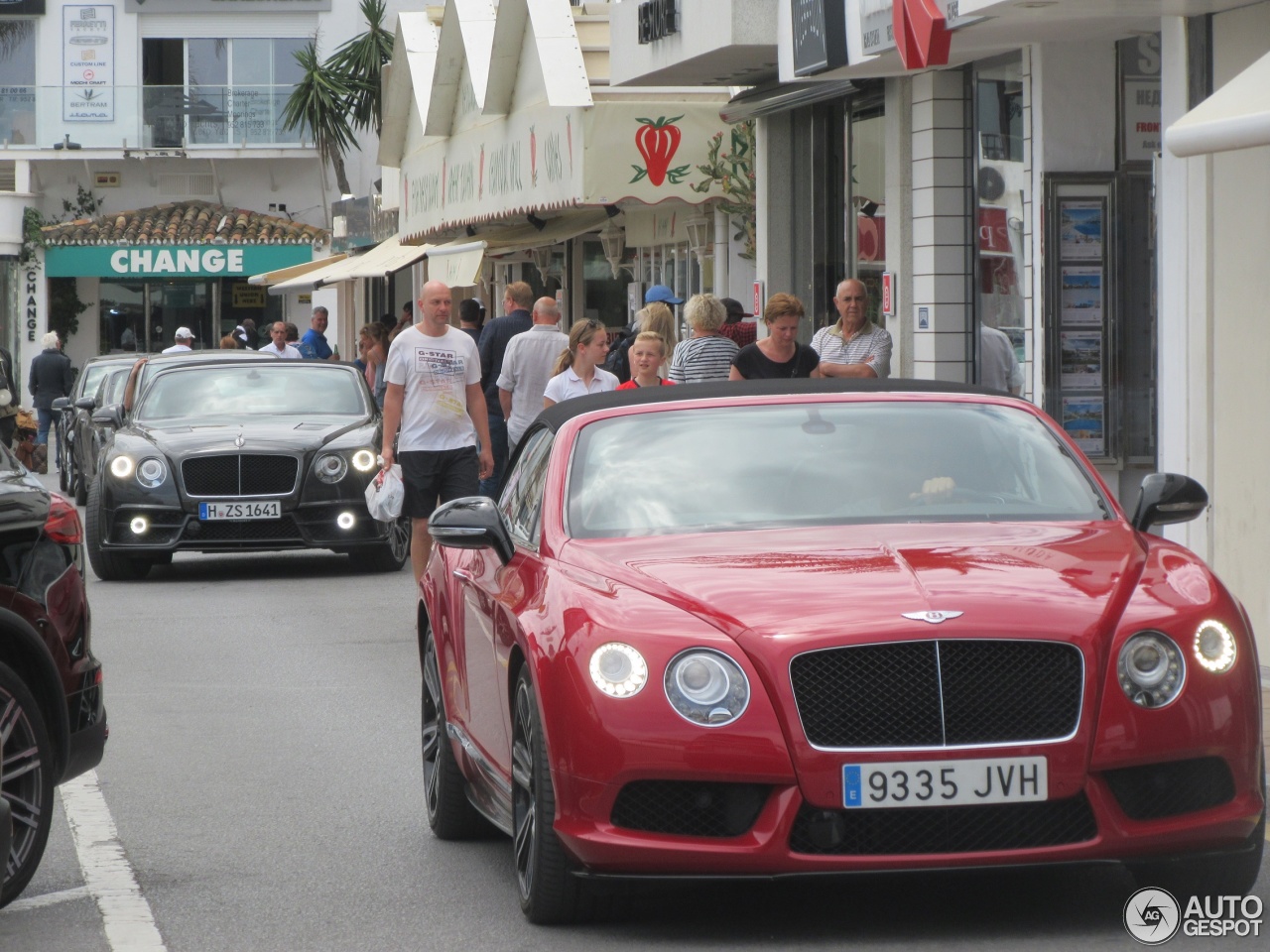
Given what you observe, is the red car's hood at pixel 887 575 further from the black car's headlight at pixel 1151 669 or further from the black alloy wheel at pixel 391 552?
the black alloy wheel at pixel 391 552

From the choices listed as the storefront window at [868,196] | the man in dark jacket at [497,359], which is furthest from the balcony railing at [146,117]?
the man in dark jacket at [497,359]

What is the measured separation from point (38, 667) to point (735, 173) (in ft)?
50.7

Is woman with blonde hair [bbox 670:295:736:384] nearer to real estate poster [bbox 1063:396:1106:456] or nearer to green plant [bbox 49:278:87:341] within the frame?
real estate poster [bbox 1063:396:1106:456]

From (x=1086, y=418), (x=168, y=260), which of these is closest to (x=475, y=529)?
(x=1086, y=418)

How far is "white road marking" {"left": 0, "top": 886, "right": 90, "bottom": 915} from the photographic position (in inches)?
238

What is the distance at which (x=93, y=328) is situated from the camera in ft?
173

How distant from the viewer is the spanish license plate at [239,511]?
1539 cm

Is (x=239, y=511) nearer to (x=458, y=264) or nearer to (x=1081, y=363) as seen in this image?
(x=1081, y=363)

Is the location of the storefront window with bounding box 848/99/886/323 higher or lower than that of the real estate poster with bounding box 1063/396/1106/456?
higher

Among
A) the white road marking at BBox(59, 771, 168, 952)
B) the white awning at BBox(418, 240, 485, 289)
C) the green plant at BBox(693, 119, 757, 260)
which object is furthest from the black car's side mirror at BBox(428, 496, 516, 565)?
the white awning at BBox(418, 240, 485, 289)

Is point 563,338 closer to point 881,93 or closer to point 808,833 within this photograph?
point 881,93

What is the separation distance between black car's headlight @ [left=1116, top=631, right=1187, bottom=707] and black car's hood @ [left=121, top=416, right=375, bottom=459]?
35.6 ft

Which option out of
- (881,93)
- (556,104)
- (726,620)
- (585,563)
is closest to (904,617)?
(726,620)

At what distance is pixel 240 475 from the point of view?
50.8 ft
